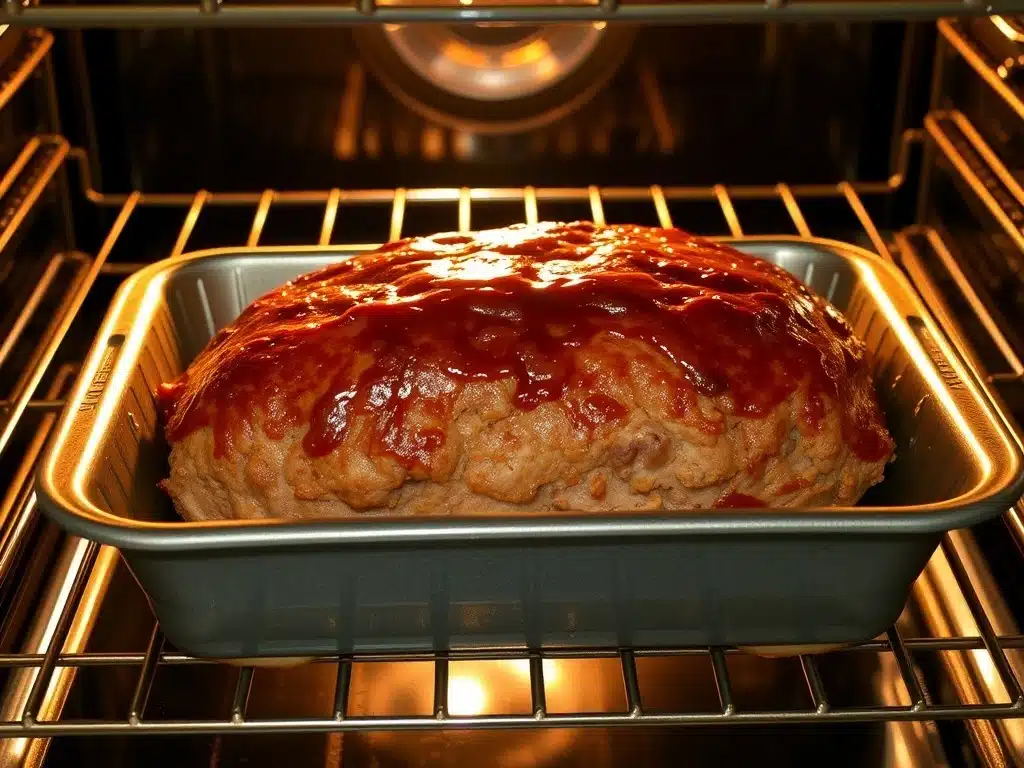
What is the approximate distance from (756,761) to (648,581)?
13.3 inches

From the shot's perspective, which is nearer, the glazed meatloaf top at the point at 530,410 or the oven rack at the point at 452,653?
the oven rack at the point at 452,653

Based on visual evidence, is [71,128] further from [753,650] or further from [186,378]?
[753,650]

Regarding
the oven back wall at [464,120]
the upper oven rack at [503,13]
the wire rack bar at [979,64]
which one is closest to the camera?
the upper oven rack at [503,13]

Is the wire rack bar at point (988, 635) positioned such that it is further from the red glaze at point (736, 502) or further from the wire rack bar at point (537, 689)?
the wire rack bar at point (537, 689)

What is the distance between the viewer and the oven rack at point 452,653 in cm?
127

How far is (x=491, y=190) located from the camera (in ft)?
7.00

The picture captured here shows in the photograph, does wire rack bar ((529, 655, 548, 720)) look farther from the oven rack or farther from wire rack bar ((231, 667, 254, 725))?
wire rack bar ((231, 667, 254, 725))

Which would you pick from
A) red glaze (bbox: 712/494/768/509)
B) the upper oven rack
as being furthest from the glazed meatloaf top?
the upper oven rack

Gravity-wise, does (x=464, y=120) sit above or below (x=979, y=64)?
above

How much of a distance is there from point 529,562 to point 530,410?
0.19 meters

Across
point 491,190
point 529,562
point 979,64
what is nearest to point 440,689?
point 529,562

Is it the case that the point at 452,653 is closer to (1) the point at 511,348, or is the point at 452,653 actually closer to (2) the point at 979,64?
(1) the point at 511,348

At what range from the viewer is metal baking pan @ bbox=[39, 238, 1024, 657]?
1222mm

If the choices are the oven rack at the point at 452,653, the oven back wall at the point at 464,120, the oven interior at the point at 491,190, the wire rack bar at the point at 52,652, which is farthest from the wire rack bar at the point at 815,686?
the oven back wall at the point at 464,120
